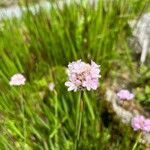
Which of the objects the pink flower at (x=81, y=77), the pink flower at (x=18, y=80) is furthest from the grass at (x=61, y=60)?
the pink flower at (x=81, y=77)

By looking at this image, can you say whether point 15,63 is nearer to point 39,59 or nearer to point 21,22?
point 39,59

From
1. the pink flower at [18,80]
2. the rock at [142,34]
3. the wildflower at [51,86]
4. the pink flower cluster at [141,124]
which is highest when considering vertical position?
the rock at [142,34]

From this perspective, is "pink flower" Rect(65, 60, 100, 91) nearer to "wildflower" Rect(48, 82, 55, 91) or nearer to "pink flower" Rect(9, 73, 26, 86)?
"pink flower" Rect(9, 73, 26, 86)

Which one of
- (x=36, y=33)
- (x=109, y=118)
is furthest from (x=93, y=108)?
(x=36, y=33)

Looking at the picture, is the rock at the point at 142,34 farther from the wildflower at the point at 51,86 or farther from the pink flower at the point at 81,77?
the pink flower at the point at 81,77

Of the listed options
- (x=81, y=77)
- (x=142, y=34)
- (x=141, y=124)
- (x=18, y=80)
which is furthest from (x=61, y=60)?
(x=81, y=77)

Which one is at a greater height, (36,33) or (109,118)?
(36,33)
